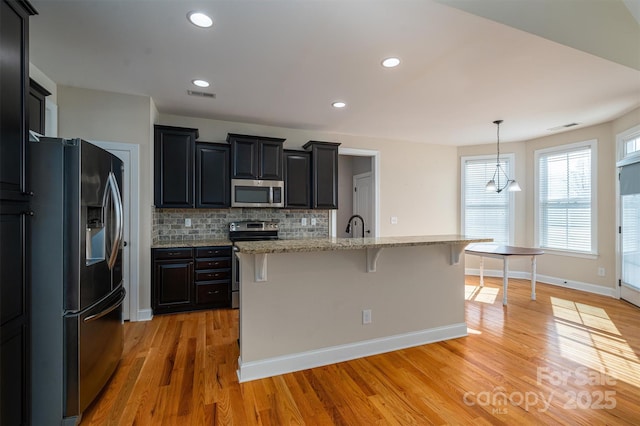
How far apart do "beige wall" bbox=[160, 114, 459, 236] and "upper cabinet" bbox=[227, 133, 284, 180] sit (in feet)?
2.09

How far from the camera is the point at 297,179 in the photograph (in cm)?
455

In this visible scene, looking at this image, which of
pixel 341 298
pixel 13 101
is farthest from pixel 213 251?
pixel 13 101

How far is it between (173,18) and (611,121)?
19.4 feet

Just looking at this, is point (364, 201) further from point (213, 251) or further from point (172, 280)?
point (172, 280)

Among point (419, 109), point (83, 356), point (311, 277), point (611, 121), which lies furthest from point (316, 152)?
point (611, 121)

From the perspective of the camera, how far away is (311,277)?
2.44 meters

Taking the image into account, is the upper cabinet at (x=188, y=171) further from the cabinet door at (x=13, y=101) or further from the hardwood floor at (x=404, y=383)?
the cabinet door at (x=13, y=101)

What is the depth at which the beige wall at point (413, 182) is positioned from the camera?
542cm

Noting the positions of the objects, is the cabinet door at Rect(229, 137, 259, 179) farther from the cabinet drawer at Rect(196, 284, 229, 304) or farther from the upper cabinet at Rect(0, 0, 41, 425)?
the upper cabinet at Rect(0, 0, 41, 425)

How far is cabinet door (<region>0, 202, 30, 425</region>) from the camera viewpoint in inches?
57.9

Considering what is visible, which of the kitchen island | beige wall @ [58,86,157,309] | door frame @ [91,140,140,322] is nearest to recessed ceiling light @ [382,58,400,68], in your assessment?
the kitchen island

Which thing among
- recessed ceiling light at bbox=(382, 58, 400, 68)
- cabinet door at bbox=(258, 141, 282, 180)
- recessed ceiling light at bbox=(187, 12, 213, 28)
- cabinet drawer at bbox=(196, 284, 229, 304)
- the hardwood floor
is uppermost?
Answer: recessed ceiling light at bbox=(187, 12, 213, 28)

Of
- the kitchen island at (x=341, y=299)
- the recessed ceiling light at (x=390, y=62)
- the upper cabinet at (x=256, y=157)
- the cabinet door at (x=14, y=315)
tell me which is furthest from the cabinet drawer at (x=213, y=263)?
the recessed ceiling light at (x=390, y=62)

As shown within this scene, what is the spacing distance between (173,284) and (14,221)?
7.47 feet
